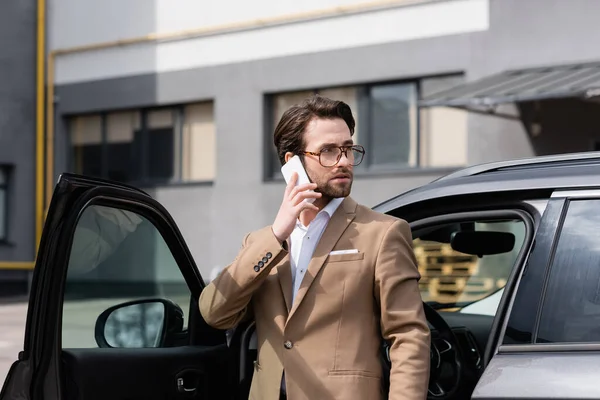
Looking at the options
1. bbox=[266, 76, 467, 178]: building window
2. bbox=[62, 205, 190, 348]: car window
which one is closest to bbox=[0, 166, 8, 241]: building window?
bbox=[266, 76, 467, 178]: building window

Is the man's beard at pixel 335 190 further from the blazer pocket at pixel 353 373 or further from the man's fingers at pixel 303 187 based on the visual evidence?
the blazer pocket at pixel 353 373

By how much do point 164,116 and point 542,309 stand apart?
15714mm

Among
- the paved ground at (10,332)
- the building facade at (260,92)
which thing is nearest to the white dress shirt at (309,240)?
the paved ground at (10,332)

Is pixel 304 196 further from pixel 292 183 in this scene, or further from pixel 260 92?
pixel 260 92

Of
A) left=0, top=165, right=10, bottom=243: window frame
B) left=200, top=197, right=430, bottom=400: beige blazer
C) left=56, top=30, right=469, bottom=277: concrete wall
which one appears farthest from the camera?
left=0, top=165, right=10, bottom=243: window frame

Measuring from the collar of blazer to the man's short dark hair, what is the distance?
20cm

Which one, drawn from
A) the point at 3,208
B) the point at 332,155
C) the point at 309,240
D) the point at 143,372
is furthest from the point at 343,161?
the point at 3,208

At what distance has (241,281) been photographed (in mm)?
2766

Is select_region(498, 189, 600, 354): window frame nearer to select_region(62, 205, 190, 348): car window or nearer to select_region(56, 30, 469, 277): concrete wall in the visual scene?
select_region(62, 205, 190, 348): car window

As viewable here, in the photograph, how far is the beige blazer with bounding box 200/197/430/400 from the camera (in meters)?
2.63

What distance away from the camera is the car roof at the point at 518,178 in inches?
104

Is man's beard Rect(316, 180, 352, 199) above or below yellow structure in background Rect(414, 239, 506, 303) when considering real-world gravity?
above

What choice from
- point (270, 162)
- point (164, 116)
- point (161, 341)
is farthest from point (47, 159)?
point (161, 341)

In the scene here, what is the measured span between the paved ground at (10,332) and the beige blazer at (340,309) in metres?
4.48
